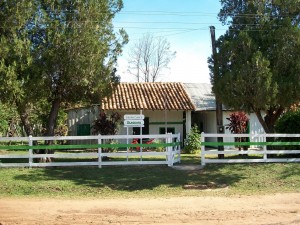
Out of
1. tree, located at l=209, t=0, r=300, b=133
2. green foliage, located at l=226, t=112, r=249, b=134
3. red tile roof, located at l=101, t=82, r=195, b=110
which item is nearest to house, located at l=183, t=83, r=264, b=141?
red tile roof, located at l=101, t=82, r=195, b=110

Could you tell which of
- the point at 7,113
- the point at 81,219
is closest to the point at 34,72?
the point at 81,219

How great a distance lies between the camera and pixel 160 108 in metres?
25.6

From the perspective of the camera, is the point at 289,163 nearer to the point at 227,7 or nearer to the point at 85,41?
the point at 227,7

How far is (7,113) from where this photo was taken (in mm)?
32062

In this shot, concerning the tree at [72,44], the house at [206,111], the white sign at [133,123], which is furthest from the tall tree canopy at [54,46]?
the house at [206,111]

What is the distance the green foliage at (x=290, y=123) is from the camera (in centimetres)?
1914

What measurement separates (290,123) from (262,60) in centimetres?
506

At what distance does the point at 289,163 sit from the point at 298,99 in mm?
2531

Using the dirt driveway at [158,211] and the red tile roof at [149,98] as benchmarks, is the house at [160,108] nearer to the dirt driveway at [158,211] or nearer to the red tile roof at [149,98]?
the red tile roof at [149,98]

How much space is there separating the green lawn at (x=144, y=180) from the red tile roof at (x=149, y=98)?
374 inches

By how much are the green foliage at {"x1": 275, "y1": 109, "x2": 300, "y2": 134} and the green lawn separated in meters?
3.13

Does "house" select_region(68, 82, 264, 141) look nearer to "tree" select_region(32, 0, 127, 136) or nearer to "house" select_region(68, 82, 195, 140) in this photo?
"house" select_region(68, 82, 195, 140)

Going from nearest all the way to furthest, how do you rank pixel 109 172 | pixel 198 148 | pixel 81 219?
pixel 81 219, pixel 109 172, pixel 198 148

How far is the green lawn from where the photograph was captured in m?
13.2
